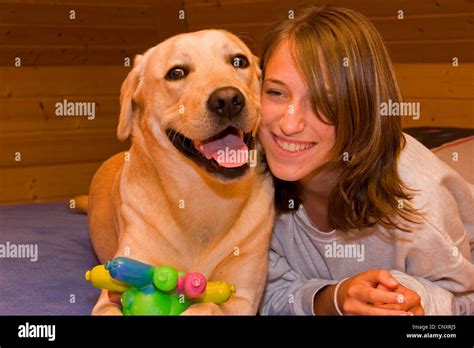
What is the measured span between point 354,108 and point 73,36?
323cm

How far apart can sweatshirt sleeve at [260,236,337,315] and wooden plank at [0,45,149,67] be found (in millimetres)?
3047

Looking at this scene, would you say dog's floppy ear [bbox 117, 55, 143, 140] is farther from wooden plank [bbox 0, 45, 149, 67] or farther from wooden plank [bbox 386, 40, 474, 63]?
wooden plank [bbox 0, 45, 149, 67]

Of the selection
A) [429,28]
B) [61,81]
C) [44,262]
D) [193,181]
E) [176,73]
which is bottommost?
[44,262]

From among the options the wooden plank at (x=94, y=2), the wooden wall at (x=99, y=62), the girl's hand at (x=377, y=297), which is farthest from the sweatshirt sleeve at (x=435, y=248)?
the wooden plank at (x=94, y=2)

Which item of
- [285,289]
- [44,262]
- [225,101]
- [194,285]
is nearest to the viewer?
[194,285]

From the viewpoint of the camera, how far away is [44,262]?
3.09 meters

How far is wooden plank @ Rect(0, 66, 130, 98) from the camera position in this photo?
16.6 ft

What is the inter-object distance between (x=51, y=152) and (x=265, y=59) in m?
3.24

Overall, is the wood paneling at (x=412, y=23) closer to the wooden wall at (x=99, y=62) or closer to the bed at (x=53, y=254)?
the wooden wall at (x=99, y=62)

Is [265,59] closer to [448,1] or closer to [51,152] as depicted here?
[448,1]

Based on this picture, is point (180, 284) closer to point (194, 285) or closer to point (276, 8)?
point (194, 285)

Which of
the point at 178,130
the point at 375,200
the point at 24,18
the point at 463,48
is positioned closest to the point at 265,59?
the point at 178,130

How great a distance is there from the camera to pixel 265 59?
242cm

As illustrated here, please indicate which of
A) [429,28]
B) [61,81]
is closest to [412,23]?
[429,28]
